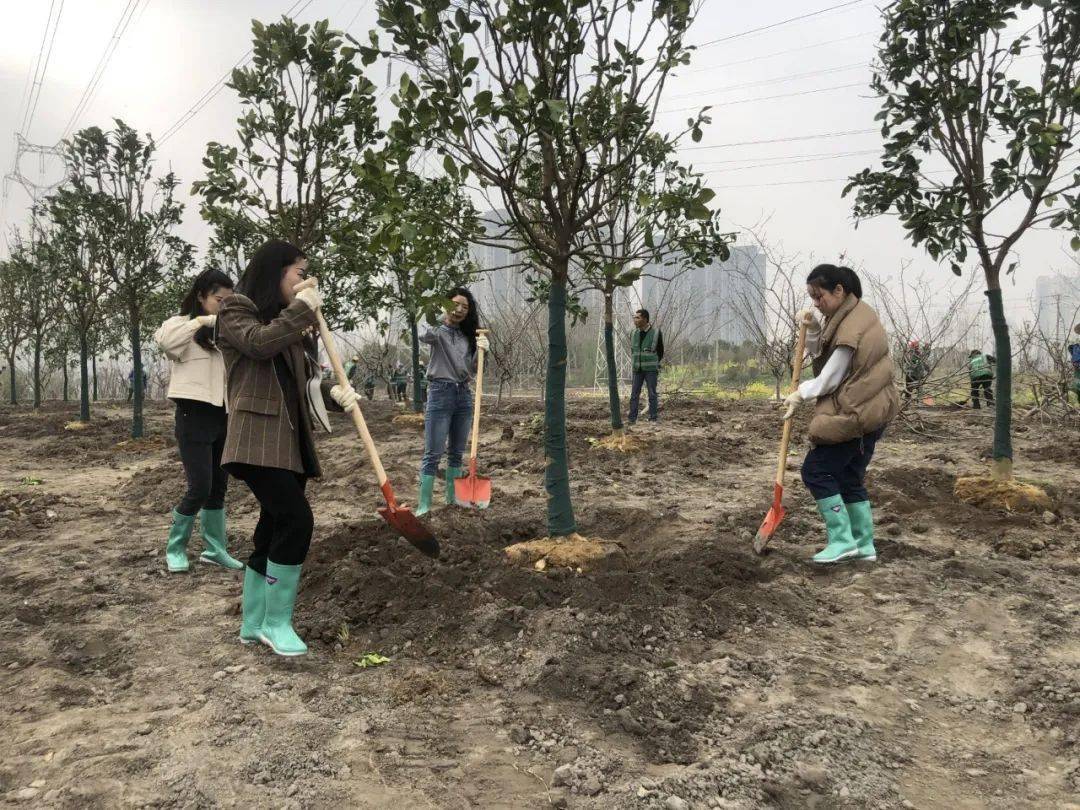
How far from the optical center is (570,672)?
111 inches

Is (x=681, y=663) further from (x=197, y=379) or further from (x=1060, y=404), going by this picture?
(x=1060, y=404)

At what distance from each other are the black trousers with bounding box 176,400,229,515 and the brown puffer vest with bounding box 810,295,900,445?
3.36m

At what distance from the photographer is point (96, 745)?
2.34m

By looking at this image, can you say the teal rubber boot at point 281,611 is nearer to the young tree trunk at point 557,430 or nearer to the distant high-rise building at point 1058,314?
the young tree trunk at point 557,430

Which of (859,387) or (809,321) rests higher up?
(809,321)

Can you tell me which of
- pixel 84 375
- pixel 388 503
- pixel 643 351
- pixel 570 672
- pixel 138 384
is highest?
pixel 643 351

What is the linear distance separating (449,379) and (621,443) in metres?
3.56

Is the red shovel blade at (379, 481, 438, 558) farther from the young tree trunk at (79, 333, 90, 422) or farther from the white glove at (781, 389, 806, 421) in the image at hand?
the young tree trunk at (79, 333, 90, 422)

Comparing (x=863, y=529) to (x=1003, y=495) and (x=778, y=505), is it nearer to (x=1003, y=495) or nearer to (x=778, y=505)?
(x=778, y=505)

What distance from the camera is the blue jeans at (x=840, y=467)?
13.3ft

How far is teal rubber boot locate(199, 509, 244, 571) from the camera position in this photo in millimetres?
4496

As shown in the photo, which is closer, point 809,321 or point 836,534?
point 836,534

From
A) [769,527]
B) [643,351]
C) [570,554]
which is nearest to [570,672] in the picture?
[570,554]

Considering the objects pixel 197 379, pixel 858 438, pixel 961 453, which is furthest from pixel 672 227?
pixel 197 379
